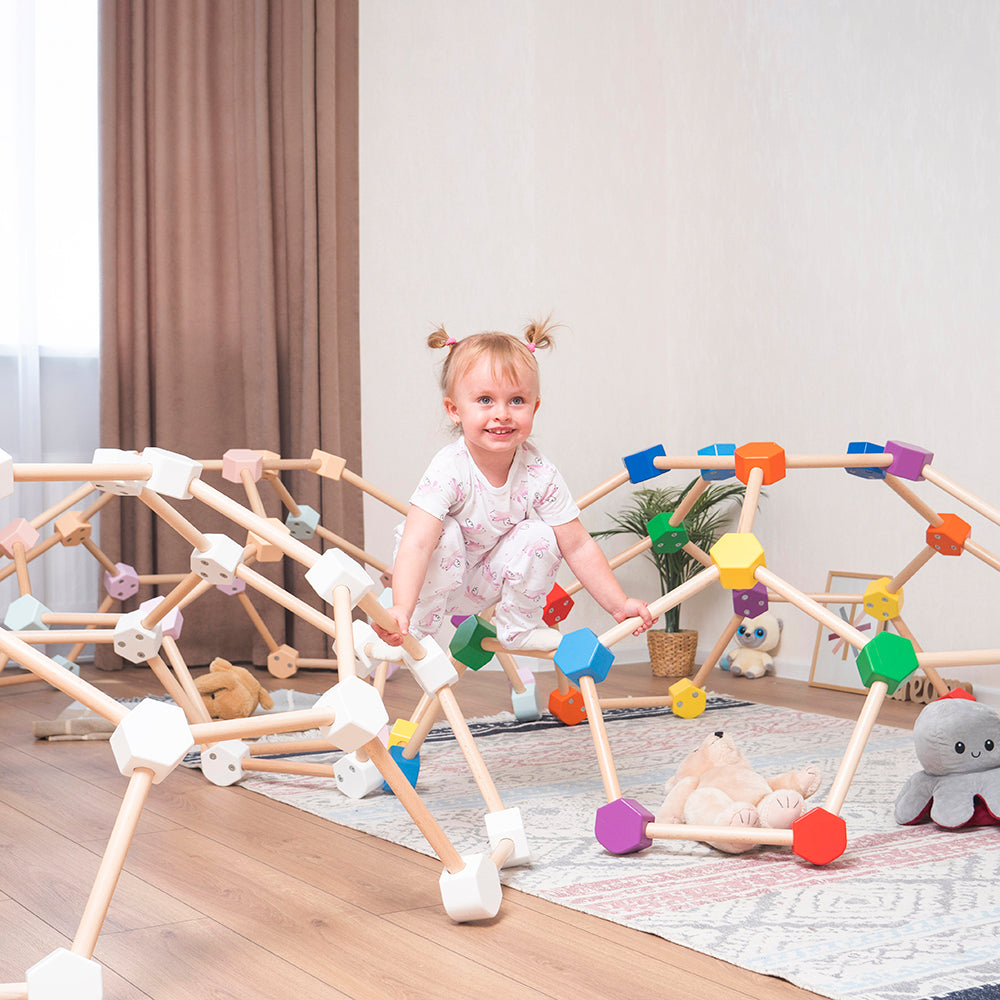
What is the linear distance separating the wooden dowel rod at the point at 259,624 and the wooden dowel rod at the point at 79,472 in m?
1.77

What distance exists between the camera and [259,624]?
2988mm

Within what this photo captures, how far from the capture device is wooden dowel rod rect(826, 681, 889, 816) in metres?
1.41

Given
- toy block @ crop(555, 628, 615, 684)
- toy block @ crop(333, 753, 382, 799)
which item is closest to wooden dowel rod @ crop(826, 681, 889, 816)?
toy block @ crop(555, 628, 615, 684)

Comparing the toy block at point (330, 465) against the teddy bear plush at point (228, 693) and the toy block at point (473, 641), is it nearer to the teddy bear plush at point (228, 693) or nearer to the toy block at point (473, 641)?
the teddy bear plush at point (228, 693)

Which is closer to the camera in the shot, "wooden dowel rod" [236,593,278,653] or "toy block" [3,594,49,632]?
Answer: "toy block" [3,594,49,632]

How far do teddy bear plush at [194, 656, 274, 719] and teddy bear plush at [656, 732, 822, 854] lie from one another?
38.4 inches

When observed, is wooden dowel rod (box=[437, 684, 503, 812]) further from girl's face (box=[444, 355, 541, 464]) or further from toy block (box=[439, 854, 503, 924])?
girl's face (box=[444, 355, 541, 464])

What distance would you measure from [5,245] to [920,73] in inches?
90.8

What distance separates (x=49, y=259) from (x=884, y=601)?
2.26 metres

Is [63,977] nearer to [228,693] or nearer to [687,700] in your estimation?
[228,693]

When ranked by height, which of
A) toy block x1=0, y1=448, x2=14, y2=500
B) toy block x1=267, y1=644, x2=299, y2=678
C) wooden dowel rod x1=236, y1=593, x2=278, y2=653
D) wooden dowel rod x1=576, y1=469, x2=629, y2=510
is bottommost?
toy block x1=267, y1=644, x2=299, y2=678

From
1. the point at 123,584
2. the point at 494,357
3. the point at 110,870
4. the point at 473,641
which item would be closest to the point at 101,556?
the point at 123,584

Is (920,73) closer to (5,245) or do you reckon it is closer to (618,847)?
(618,847)

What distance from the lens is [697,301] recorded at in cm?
342
